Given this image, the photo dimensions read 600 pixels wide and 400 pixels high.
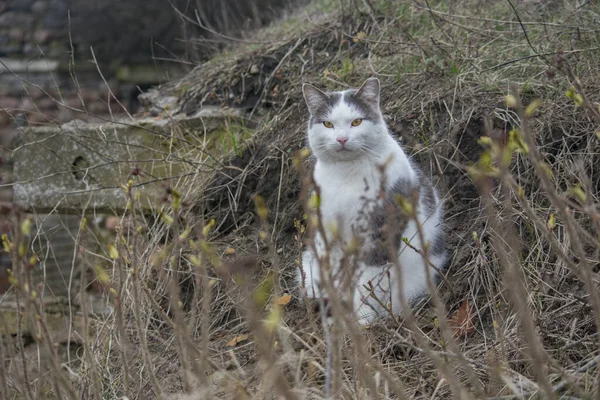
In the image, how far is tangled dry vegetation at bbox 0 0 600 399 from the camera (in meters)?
2.29

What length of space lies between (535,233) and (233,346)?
1.37m

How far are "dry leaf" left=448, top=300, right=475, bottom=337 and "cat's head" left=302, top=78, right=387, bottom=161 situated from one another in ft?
2.54

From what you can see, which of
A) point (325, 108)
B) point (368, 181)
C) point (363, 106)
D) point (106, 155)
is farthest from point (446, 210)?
point (106, 155)

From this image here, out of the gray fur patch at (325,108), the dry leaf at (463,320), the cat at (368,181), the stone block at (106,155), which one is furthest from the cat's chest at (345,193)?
the stone block at (106,155)

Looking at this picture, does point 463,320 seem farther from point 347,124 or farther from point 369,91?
point 369,91

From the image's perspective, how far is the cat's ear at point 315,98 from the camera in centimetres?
318

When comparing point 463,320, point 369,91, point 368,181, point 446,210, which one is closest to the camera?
point 463,320

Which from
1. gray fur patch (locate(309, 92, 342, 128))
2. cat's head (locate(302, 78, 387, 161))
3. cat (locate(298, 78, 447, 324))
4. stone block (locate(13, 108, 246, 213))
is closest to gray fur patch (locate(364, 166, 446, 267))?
cat (locate(298, 78, 447, 324))

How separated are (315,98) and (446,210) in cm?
85

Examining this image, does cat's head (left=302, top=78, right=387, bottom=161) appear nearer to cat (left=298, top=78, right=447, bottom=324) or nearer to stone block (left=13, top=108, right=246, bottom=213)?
cat (left=298, top=78, right=447, bottom=324)

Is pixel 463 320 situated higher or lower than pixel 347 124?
lower

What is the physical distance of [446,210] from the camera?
3373 mm

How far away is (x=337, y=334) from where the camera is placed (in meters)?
1.41

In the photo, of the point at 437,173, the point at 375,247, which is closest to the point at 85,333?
the point at 375,247
